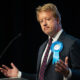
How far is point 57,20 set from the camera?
192 centimetres

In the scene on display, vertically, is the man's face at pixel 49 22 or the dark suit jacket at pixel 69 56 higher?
the man's face at pixel 49 22

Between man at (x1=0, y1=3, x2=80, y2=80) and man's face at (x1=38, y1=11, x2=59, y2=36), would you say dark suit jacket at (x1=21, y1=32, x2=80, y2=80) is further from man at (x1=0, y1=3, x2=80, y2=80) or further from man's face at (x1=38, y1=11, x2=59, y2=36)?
man's face at (x1=38, y1=11, x2=59, y2=36)

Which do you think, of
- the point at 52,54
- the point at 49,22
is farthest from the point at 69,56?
the point at 49,22

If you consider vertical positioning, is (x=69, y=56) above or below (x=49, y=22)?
below

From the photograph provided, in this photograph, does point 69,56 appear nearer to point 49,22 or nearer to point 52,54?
point 52,54

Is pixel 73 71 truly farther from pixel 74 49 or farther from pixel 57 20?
pixel 57 20

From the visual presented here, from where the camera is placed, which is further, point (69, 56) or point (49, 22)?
point (49, 22)

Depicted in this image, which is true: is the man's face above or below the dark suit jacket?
above

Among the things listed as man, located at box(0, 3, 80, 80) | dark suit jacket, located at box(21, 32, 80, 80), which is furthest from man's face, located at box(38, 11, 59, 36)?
dark suit jacket, located at box(21, 32, 80, 80)

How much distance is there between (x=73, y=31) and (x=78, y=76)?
2.09 metres

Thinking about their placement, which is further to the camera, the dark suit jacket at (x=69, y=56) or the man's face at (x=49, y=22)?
the man's face at (x=49, y=22)

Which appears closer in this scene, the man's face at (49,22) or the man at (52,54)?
the man at (52,54)

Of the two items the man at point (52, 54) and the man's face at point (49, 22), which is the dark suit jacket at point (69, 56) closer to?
the man at point (52, 54)

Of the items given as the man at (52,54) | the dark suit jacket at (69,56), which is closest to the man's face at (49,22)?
the man at (52,54)
